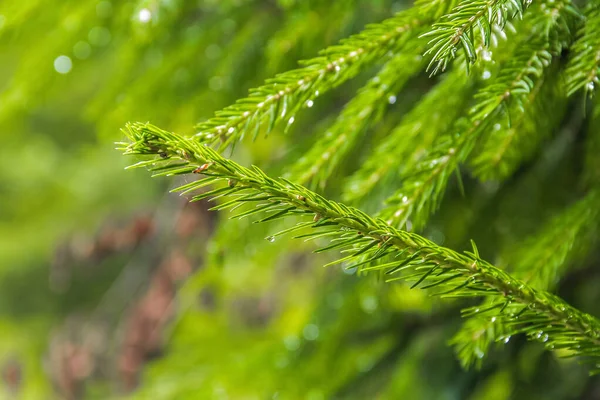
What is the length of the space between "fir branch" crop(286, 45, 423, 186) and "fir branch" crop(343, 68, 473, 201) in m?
0.04

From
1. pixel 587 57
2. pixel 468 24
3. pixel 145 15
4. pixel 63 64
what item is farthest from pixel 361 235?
pixel 63 64

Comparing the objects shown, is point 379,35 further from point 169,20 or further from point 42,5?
point 42,5

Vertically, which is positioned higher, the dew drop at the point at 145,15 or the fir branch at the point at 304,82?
the dew drop at the point at 145,15

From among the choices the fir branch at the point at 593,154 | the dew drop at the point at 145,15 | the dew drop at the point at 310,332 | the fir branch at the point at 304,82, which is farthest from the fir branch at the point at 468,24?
the dew drop at the point at 310,332

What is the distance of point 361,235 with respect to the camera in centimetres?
53

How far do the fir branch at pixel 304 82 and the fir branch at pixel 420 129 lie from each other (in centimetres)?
10

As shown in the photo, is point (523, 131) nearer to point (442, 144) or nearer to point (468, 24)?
point (442, 144)

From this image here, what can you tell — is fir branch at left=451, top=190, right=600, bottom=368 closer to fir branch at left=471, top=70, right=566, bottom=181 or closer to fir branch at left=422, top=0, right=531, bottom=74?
fir branch at left=471, top=70, right=566, bottom=181

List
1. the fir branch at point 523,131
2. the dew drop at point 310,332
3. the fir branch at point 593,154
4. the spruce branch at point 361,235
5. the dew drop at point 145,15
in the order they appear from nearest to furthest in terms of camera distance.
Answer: the spruce branch at point 361,235 < the fir branch at point 523,131 < the fir branch at point 593,154 < the dew drop at point 145,15 < the dew drop at point 310,332

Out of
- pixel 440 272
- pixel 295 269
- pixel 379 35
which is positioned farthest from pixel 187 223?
pixel 440 272

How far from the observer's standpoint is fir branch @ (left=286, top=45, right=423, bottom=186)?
0.77 m

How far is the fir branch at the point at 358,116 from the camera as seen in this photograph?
0.77 metres

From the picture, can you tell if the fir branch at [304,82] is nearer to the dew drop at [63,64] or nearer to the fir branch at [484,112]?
the fir branch at [484,112]

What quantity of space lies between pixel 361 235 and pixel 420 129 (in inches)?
13.3
